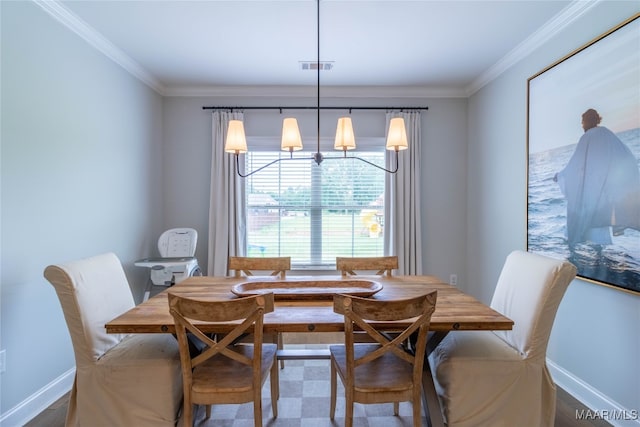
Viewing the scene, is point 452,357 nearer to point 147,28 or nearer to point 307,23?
point 307,23

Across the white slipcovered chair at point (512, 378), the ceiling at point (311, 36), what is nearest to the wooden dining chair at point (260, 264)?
the white slipcovered chair at point (512, 378)

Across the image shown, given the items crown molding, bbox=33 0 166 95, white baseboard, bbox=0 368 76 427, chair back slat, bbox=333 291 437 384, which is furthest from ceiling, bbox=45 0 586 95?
white baseboard, bbox=0 368 76 427

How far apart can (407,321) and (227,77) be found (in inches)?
117

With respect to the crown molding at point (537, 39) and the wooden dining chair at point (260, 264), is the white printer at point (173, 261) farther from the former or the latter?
the crown molding at point (537, 39)

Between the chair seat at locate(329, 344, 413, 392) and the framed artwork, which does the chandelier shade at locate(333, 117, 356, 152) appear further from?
the framed artwork

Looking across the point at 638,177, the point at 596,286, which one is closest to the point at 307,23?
the point at 638,177

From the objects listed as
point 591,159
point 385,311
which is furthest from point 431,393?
point 591,159

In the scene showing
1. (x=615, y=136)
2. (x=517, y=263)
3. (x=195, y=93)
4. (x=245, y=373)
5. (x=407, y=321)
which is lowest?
(x=245, y=373)

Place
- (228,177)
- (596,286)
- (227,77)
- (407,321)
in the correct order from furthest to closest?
(228,177), (227,77), (596,286), (407,321)

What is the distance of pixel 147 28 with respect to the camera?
2469 mm

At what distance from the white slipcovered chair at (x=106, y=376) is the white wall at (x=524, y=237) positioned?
2.49m

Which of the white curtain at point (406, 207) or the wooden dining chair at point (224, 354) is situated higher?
the white curtain at point (406, 207)

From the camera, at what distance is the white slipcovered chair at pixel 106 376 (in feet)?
5.32

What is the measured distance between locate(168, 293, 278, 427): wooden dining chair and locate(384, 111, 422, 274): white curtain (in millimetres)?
2314
